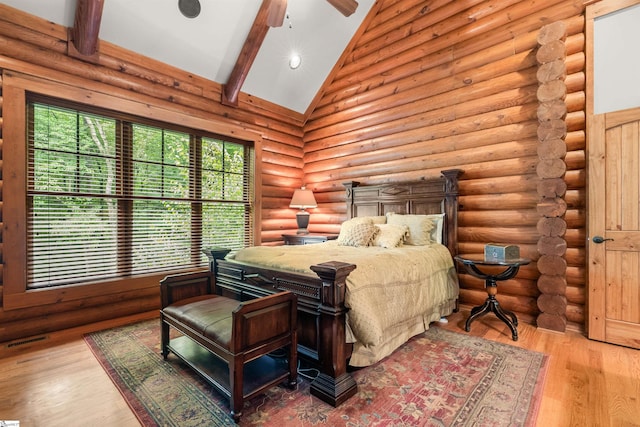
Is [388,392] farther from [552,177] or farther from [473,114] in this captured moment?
[473,114]

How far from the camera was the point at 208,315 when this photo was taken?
2004 millimetres

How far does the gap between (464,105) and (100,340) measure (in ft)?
15.1

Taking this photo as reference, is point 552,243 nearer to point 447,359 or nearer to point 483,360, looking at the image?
point 483,360

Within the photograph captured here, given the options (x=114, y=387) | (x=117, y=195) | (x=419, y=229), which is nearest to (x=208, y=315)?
(x=114, y=387)

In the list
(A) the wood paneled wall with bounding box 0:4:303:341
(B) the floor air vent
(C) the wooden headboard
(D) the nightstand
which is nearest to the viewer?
(B) the floor air vent

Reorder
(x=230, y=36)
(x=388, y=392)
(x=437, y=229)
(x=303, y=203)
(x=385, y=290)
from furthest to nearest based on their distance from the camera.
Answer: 1. (x=303, y=203)
2. (x=230, y=36)
3. (x=437, y=229)
4. (x=385, y=290)
5. (x=388, y=392)

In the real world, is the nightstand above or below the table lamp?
below

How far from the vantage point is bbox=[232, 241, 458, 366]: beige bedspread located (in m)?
1.89

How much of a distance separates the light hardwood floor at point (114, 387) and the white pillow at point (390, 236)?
112 centimetres

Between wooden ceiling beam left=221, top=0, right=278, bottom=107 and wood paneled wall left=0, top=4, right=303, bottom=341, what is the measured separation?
0.14m

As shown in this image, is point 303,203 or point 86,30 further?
point 303,203

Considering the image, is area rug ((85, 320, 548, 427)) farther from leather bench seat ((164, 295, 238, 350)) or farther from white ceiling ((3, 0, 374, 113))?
white ceiling ((3, 0, 374, 113))

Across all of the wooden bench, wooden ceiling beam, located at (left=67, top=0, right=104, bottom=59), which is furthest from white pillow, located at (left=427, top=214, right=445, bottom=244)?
wooden ceiling beam, located at (left=67, top=0, right=104, bottom=59)

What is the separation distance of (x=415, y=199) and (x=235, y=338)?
2.94 meters
